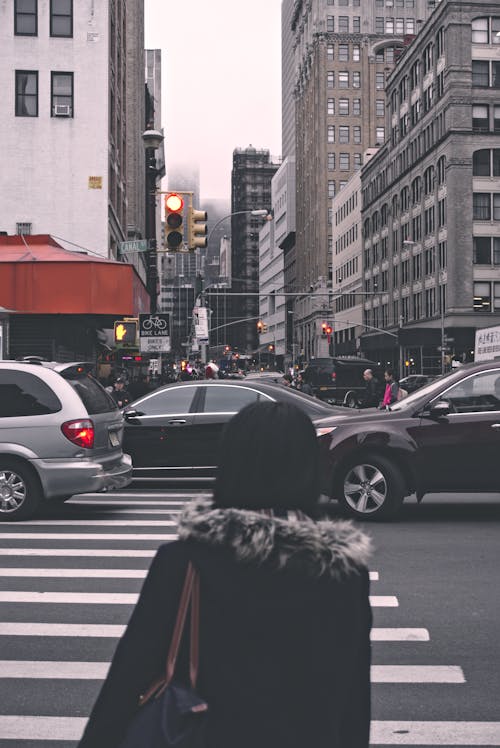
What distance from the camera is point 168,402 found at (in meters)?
16.0

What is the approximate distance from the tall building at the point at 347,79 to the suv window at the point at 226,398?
114m

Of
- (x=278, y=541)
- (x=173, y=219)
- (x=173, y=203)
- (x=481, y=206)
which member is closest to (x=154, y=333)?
(x=173, y=219)

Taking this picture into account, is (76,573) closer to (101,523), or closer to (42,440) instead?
(101,523)

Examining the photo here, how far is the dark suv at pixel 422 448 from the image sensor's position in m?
12.0

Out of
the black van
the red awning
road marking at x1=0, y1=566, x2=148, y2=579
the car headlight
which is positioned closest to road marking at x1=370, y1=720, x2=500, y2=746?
road marking at x1=0, y1=566, x2=148, y2=579

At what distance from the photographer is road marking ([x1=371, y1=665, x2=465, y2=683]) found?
5.80 m

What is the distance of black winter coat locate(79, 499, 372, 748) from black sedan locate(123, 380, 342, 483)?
512 inches

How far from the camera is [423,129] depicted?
77.2 m

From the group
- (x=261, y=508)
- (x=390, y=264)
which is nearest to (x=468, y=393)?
(x=261, y=508)

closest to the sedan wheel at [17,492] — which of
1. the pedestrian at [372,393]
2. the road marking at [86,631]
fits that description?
the road marking at [86,631]

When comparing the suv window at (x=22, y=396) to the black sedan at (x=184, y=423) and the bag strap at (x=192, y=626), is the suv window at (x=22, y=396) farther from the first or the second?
the bag strap at (x=192, y=626)

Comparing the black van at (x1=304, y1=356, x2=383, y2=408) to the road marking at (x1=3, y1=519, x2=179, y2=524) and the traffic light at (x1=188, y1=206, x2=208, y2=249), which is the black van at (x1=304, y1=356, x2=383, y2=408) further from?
the road marking at (x1=3, y1=519, x2=179, y2=524)

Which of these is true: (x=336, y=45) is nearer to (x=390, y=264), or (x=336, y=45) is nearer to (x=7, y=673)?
(x=390, y=264)

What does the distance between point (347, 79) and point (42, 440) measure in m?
122
